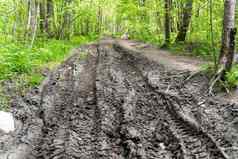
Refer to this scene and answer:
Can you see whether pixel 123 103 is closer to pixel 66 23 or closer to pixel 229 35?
pixel 229 35

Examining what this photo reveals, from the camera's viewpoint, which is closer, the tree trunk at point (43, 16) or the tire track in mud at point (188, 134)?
the tire track in mud at point (188, 134)

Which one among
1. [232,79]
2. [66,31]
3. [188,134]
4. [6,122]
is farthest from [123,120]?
[66,31]

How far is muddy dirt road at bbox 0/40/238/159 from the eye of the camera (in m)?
6.01

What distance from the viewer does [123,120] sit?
7.34 meters

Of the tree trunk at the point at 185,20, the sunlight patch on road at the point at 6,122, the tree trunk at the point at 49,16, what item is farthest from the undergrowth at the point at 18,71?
the tree trunk at the point at 49,16

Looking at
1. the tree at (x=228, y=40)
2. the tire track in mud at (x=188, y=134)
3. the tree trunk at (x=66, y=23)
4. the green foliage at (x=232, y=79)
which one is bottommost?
the tire track in mud at (x=188, y=134)

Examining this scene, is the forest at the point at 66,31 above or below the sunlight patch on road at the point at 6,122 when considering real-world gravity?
above

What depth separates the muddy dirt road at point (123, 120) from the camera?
601 centimetres

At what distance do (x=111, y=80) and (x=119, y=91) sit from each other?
4.47 ft

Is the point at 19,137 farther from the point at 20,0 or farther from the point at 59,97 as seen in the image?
the point at 20,0

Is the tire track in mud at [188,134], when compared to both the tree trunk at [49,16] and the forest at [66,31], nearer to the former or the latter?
the forest at [66,31]

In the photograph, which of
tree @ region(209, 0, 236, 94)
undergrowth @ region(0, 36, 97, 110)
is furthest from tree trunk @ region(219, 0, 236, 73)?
undergrowth @ region(0, 36, 97, 110)

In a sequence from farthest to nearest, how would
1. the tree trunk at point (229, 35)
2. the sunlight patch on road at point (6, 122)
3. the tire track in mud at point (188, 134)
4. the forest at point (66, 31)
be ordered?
the forest at point (66, 31) → the tree trunk at point (229, 35) → the sunlight patch on road at point (6, 122) → the tire track in mud at point (188, 134)

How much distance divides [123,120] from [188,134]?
1407mm
